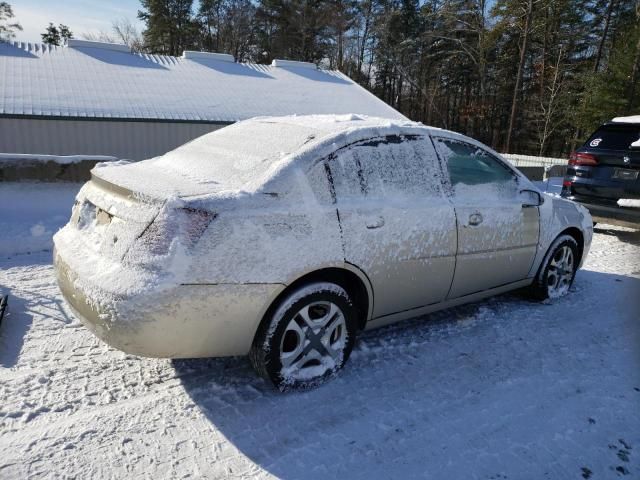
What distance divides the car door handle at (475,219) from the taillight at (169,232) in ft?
6.65

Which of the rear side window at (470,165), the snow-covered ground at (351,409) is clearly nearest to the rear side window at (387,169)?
the rear side window at (470,165)

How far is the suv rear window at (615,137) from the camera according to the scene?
6.42m

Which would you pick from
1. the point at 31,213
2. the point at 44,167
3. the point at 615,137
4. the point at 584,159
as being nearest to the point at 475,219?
the point at 584,159

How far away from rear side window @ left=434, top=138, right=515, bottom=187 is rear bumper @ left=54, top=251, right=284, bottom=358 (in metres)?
1.74

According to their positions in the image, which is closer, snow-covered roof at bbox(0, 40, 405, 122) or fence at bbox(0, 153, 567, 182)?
fence at bbox(0, 153, 567, 182)

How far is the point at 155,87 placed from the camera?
1645cm

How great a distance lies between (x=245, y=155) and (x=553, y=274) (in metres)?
3.21

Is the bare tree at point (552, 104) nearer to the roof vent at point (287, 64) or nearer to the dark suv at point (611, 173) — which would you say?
the roof vent at point (287, 64)

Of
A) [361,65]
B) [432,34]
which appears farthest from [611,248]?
[361,65]

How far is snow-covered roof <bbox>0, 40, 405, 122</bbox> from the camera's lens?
46.3ft

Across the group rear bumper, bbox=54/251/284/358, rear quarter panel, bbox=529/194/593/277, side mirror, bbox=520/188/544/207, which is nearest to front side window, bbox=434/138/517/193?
side mirror, bbox=520/188/544/207

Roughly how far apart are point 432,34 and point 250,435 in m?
37.5

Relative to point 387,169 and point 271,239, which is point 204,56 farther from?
point 271,239

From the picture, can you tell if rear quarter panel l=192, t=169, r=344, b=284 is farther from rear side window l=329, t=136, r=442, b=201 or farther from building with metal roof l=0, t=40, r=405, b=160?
building with metal roof l=0, t=40, r=405, b=160
